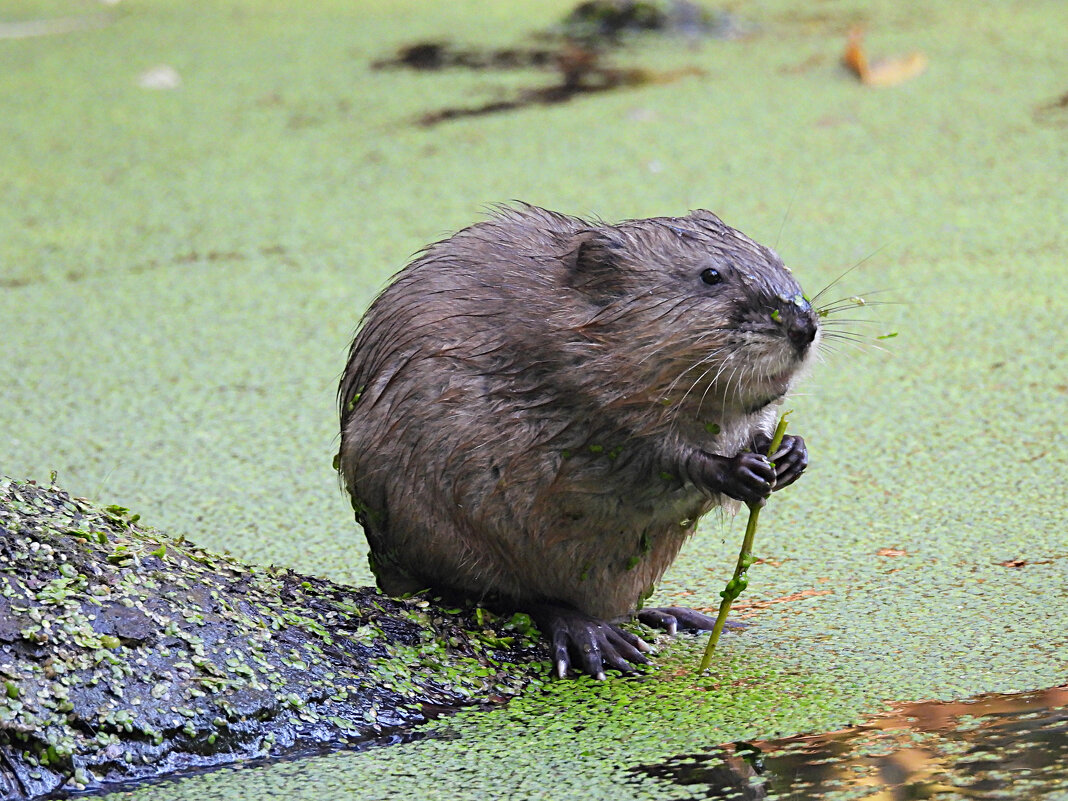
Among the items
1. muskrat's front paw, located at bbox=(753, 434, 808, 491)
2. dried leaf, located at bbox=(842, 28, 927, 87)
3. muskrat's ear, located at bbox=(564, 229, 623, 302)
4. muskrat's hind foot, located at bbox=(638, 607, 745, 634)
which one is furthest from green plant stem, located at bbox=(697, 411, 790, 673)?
dried leaf, located at bbox=(842, 28, 927, 87)

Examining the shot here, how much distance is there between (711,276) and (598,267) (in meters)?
0.19

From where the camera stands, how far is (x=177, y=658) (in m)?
2.09

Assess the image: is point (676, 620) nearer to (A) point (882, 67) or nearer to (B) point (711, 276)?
(B) point (711, 276)

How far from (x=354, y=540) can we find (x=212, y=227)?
2071 mm

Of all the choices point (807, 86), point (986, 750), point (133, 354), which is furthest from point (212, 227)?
point (986, 750)

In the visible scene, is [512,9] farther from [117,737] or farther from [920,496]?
[117,737]

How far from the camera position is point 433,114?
214 inches

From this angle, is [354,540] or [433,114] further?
[433,114]

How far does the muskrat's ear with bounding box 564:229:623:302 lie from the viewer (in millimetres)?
2402

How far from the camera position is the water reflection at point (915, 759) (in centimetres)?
185

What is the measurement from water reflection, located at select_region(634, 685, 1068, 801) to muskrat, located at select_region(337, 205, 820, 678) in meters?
0.40

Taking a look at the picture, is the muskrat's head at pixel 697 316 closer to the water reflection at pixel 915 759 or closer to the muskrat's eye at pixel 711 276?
the muskrat's eye at pixel 711 276

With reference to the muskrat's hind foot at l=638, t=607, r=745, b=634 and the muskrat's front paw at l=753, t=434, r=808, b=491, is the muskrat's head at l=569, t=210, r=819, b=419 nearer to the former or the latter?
the muskrat's front paw at l=753, t=434, r=808, b=491

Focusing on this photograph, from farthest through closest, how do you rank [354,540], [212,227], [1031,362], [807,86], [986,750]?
1. [807,86]
2. [212,227]
3. [1031,362]
4. [354,540]
5. [986,750]
